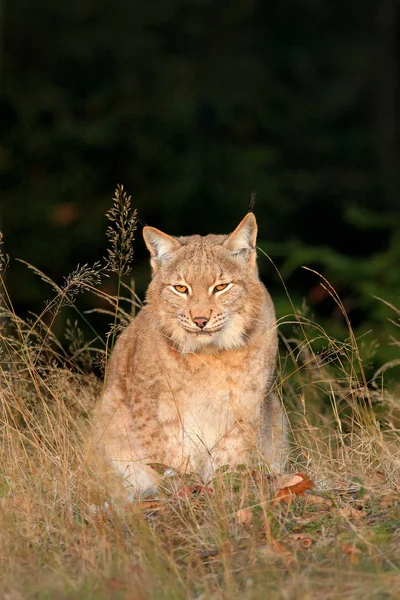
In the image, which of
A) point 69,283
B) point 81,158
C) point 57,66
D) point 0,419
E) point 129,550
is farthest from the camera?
point 57,66

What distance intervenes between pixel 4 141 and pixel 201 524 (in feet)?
34.3

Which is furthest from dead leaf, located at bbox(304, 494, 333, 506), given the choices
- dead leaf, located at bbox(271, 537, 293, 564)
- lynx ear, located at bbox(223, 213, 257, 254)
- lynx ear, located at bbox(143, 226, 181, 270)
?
lynx ear, located at bbox(143, 226, 181, 270)

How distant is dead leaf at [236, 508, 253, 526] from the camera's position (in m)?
4.75

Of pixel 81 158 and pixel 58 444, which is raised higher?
pixel 58 444

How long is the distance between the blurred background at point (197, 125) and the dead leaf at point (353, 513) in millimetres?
7898

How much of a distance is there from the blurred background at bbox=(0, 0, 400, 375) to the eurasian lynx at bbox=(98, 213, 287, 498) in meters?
6.55

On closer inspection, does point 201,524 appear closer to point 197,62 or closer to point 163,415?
point 163,415

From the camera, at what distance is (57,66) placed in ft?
52.1

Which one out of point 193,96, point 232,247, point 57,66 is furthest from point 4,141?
point 232,247

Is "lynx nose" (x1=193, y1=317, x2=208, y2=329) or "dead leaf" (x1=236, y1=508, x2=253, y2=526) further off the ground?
"lynx nose" (x1=193, y1=317, x2=208, y2=329)

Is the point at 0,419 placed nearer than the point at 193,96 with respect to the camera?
Yes

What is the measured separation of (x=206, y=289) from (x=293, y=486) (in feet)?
4.67

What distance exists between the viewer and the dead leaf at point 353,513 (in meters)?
4.82

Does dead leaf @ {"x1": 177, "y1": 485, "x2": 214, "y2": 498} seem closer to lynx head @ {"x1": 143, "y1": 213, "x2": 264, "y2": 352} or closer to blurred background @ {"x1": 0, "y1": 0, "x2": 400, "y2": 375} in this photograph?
lynx head @ {"x1": 143, "y1": 213, "x2": 264, "y2": 352}
